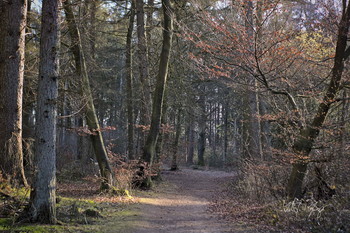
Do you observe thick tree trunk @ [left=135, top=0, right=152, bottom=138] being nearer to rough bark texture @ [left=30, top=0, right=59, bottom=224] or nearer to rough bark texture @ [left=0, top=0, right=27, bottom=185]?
rough bark texture @ [left=0, top=0, right=27, bottom=185]

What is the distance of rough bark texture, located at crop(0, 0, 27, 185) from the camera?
7.03 metres

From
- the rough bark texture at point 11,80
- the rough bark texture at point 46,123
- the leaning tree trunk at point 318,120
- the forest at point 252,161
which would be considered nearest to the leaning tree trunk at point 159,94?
the forest at point 252,161

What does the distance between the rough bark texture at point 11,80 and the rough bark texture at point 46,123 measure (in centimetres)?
144

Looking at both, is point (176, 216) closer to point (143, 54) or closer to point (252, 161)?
point (252, 161)

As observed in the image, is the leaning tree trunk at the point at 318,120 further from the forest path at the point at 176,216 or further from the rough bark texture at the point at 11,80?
the rough bark texture at the point at 11,80

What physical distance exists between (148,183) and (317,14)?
27.0 feet

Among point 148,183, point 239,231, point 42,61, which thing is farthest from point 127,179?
point 42,61

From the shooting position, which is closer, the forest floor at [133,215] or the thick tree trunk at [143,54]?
the forest floor at [133,215]

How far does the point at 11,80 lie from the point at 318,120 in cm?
731

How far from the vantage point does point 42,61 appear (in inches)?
238

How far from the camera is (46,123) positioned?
234 inches

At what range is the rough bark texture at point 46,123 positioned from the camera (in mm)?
5840

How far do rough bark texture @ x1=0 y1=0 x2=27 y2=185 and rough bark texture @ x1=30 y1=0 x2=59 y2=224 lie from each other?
144 centimetres

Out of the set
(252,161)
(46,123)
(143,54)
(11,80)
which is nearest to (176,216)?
(46,123)
